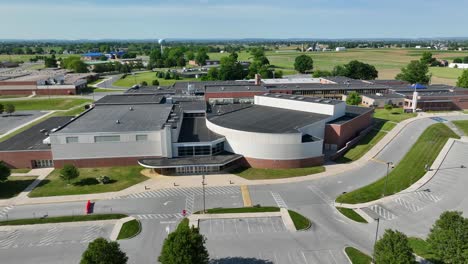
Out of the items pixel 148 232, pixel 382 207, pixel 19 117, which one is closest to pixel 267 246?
pixel 148 232

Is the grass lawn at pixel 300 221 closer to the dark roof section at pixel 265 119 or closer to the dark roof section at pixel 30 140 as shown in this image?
the dark roof section at pixel 265 119

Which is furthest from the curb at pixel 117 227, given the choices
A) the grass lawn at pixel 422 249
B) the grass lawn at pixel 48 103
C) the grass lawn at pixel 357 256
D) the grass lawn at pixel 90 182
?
the grass lawn at pixel 48 103

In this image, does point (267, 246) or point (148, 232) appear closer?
point (267, 246)

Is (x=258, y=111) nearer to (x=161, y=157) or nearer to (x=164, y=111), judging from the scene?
(x=164, y=111)

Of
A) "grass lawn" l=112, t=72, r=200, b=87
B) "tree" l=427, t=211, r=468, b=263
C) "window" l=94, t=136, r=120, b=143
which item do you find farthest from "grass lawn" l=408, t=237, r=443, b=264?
"grass lawn" l=112, t=72, r=200, b=87

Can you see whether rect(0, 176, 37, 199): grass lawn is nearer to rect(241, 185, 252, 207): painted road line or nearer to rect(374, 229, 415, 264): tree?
rect(241, 185, 252, 207): painted road line

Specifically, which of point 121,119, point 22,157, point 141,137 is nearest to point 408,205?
point 141,137

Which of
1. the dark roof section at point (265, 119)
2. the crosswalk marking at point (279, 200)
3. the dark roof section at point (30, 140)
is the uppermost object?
the dark roof section at point (265, 119)
